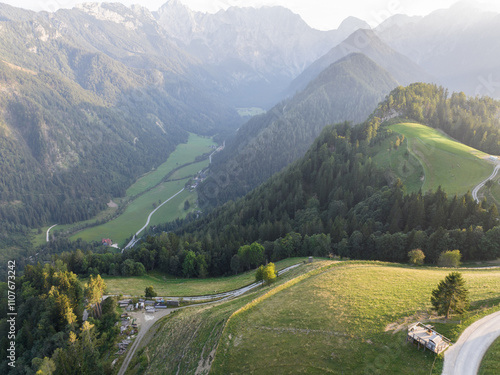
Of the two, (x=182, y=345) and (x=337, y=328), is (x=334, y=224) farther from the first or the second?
(x=182, y=345)

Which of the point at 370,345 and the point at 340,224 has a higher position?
the point at 340,224

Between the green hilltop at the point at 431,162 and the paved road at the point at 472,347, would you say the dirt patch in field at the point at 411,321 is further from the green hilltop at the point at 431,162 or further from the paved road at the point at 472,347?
the green hilltop at the point at 431,162

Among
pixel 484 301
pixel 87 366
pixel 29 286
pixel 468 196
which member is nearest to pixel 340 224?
pixel 468 196

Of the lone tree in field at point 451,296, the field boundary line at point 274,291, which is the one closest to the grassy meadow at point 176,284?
the field boundary line at point 274,291

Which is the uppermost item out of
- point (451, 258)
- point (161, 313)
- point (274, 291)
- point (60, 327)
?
point (274, 291)

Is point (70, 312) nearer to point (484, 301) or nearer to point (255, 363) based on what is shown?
point (255, 363)

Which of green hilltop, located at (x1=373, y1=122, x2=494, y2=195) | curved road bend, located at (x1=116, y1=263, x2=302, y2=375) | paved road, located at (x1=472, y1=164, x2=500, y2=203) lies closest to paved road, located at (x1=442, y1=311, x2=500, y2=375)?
curved road bend, located at (x1=116, y1=263, x2=302, y2=375)

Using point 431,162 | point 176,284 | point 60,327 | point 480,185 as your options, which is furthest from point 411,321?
point 431,162
